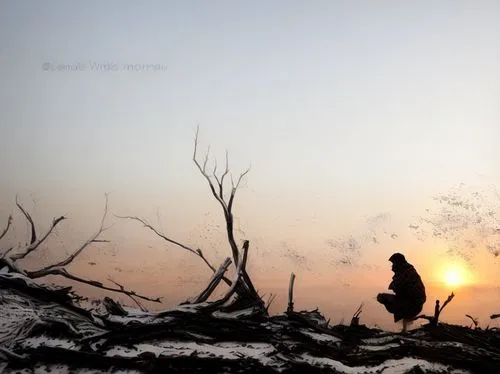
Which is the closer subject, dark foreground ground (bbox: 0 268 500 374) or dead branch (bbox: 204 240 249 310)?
dark foreground ground (bbox: 0 268 500 374)

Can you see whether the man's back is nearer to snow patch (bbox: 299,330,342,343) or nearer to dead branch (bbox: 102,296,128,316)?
snow patch (bbox: 299,330,342,343)

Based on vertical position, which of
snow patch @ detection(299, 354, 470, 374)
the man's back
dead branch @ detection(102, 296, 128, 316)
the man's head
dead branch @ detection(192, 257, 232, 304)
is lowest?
snow patch @ detection(299, 354, 470, 374)

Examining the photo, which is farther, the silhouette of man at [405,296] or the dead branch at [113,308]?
the silhouette of man at [405,296]

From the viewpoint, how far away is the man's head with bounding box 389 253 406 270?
6.46 meters

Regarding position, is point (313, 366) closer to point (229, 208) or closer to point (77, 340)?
point (77, 340)

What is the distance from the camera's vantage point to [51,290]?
5199mm

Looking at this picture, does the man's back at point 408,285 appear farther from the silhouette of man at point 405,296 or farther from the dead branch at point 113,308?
the dead branch at point 113,308

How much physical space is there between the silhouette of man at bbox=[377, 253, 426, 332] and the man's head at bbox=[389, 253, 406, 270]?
0.18ft

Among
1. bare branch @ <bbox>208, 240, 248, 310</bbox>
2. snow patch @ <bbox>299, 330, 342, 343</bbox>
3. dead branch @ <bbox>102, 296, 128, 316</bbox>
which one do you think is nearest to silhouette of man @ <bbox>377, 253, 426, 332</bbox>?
snow patch @ <bbox>299, 330, 342, 343</bbox>

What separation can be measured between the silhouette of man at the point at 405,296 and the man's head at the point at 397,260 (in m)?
0.06

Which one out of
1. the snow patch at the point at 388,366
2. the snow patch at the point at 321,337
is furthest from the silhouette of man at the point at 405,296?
the snow patch at the point at 388,366

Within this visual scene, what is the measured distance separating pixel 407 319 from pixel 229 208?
2636 mm

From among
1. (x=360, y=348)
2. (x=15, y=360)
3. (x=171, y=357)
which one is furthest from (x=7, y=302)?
(x=360, y=348)

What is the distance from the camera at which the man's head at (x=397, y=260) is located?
254 inches
